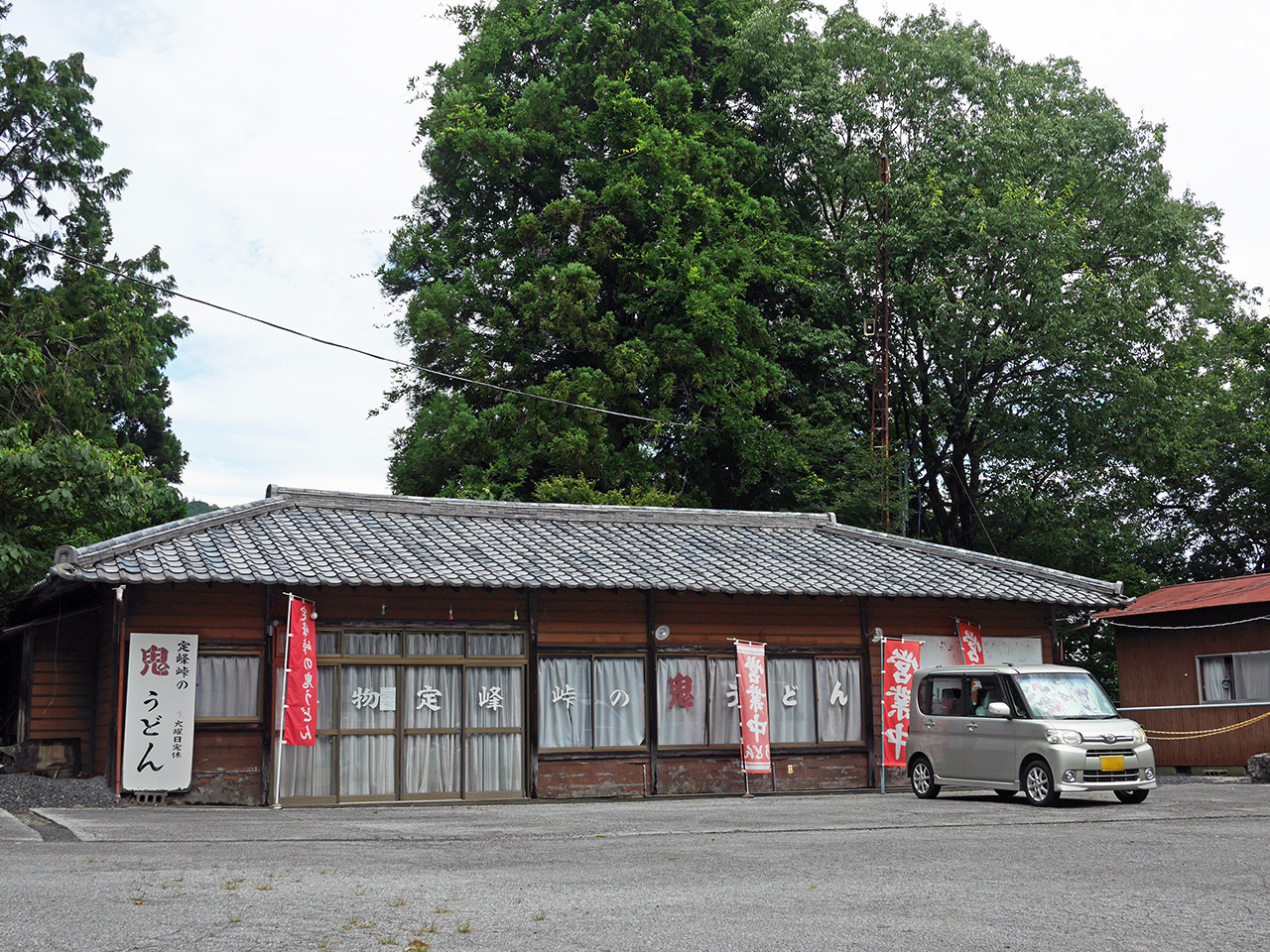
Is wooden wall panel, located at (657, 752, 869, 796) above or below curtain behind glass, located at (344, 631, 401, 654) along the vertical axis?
below

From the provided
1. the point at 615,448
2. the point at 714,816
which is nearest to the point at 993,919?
the point at 714,816

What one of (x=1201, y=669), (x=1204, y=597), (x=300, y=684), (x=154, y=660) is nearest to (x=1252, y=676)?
(x=1201, y=669)

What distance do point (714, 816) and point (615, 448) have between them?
45.5 ft

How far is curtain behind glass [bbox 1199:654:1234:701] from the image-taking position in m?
23.1

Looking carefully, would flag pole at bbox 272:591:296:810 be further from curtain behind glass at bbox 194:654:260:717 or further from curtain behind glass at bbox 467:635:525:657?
curtain behind glass at bbox 467:635:525:657

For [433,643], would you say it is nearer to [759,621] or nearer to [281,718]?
[281,718]

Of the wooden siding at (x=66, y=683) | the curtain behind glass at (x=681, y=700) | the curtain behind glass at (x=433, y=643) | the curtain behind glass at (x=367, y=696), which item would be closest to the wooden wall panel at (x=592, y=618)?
the curtain behind glass at (x=681, y=700)

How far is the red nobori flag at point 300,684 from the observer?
15094 mm

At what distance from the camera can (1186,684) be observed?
23906 mm

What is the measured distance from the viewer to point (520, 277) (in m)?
28.5

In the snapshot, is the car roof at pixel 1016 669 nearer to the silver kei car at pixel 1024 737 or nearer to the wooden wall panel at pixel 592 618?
the silver kei car at pixel 1024 737

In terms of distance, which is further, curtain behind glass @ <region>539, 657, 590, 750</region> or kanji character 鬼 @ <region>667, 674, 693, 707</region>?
kanji character 鬼 @ <region>667, 674, 693, 707</region>

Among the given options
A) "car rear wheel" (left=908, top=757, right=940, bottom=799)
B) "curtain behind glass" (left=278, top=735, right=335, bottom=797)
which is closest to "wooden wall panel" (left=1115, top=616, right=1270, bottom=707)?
"car rear wheel" (left=908, top=757, right=940, bottom=799)

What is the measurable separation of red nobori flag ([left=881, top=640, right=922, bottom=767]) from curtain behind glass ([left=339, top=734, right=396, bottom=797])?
7.27m
